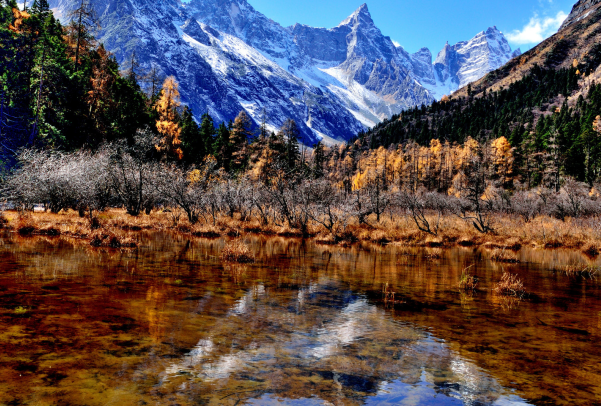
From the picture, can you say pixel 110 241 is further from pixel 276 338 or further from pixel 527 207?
pixel 527 207

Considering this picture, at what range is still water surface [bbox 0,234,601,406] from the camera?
21.0ft

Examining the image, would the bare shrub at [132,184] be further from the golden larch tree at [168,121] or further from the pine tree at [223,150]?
the pine tree at [223,150]

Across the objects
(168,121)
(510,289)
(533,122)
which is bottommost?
(510,289)

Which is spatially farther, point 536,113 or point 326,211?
point 536,113

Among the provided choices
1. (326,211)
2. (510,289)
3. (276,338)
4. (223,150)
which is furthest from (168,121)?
(276,338)

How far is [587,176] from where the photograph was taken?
68.0m

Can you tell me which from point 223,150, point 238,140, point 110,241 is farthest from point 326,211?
point 238,140

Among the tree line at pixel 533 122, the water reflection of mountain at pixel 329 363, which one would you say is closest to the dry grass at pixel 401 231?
the water reflection of mountain at pixel 329 363

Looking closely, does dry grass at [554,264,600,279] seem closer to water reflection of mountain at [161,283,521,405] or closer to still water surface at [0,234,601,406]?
still water surface at [0,234,601,406]

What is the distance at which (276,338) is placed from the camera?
356 inches

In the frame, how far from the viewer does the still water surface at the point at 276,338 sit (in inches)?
252

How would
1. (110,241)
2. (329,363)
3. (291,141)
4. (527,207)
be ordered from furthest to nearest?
(291,141)
(527,207)
(110,241)
(329,363)

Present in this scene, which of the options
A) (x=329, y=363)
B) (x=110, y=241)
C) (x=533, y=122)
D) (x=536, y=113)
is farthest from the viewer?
(x=536, y=113)

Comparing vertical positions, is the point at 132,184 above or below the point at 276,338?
above
